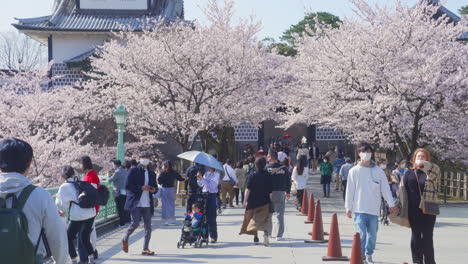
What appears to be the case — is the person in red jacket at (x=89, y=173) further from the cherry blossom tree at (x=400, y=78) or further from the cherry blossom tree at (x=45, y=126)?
the cherry blossom tree at (x=400, y=78)

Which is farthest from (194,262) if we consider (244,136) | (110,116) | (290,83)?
(244,136)

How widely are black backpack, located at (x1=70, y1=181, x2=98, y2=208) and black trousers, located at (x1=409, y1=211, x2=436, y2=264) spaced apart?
177 inches

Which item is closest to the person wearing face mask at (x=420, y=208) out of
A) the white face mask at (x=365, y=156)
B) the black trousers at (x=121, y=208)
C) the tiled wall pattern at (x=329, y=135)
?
the white face mask at (x=365, y=156)

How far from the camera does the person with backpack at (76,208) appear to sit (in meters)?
9.39

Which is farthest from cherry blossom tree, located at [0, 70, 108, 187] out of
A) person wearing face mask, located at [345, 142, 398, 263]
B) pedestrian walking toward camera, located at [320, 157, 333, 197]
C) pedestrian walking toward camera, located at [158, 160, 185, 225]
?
person wearing face mask, located at [345, 142, 398, 263]

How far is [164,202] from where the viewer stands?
1526 cm

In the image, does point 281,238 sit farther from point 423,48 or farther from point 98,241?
point 423,48

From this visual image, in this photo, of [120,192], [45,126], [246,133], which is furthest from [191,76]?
[246,133]

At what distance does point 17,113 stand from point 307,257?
17.6 meters

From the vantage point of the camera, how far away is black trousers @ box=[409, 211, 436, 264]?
9.16m

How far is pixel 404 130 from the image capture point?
24438 mm

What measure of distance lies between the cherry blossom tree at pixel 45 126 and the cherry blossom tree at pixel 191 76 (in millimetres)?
2100

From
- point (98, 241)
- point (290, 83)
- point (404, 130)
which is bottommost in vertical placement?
point (98, 241)

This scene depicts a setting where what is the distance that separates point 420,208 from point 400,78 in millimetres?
13749
